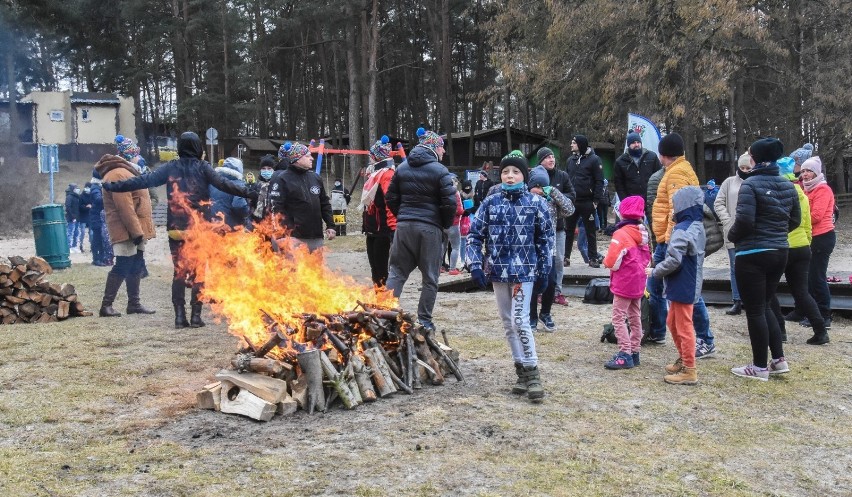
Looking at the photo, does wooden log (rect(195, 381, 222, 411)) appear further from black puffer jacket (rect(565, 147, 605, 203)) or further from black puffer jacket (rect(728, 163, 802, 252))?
black puffer jacket (rect(565, 147, 605, 203))

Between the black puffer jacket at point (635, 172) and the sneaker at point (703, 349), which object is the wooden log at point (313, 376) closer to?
the sneaker at point (703, 349)

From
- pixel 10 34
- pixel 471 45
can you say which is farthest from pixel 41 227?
pixel 471 45

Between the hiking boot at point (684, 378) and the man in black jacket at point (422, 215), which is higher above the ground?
the man in black jacket at point (422, 215)

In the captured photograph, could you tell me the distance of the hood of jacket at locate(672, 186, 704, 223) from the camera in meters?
6.31

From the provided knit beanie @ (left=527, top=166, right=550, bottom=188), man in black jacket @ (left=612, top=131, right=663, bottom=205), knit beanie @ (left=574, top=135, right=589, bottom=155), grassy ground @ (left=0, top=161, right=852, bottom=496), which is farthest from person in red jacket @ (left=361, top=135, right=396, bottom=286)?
knit beanie @ (left=574, top=135, right=589, bottom=155)

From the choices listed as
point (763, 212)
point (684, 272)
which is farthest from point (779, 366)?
point (763, 212)

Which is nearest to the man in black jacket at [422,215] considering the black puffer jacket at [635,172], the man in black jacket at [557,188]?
the man in black jacket at [557,188]

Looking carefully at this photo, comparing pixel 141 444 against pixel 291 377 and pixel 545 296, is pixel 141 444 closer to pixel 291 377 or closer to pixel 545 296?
pixel 291 377

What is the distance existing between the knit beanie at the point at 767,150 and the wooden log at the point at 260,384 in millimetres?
4487

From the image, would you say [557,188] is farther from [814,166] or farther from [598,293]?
[814,166]

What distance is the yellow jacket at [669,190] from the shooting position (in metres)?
6.73

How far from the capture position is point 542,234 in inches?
230

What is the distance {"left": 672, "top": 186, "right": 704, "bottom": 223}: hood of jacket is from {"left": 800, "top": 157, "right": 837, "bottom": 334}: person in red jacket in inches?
114

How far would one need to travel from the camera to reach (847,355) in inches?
295
